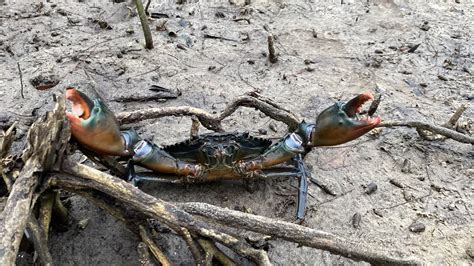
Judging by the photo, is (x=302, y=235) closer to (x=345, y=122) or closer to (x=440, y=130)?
(x=345, y=122)

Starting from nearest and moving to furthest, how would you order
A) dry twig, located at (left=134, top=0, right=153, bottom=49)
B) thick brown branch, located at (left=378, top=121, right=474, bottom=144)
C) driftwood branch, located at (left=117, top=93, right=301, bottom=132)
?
driftwood branch, located at (left=117, top=93, right=301, bottom=132), thick brown branch, located at (left=378, top=121, right=474, bottom=144), dry twig, located at (left=134, top=0, right=153, bottom=49)

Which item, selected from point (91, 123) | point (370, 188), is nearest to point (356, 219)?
point (370, 188)

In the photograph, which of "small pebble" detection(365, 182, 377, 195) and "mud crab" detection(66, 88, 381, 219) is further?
"small pebble" detection(365, 182, 377, 195)

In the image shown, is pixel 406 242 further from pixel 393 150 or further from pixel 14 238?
pixel 14 238

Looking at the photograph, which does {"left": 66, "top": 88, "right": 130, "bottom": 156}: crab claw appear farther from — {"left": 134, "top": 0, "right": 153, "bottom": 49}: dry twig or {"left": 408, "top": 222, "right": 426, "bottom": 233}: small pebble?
{"left": 134, "top": 0, "right": 153, "bottom": 49}: dry twig

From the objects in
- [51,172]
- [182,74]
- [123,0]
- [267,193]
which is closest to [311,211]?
[267,193]

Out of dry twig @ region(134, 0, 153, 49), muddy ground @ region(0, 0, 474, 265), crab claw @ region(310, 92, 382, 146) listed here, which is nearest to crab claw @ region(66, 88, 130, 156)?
muddy ground @ region(0, 0, 474, 265)

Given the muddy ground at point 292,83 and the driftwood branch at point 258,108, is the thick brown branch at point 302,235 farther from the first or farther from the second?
the driftwood branch at point 258,108
